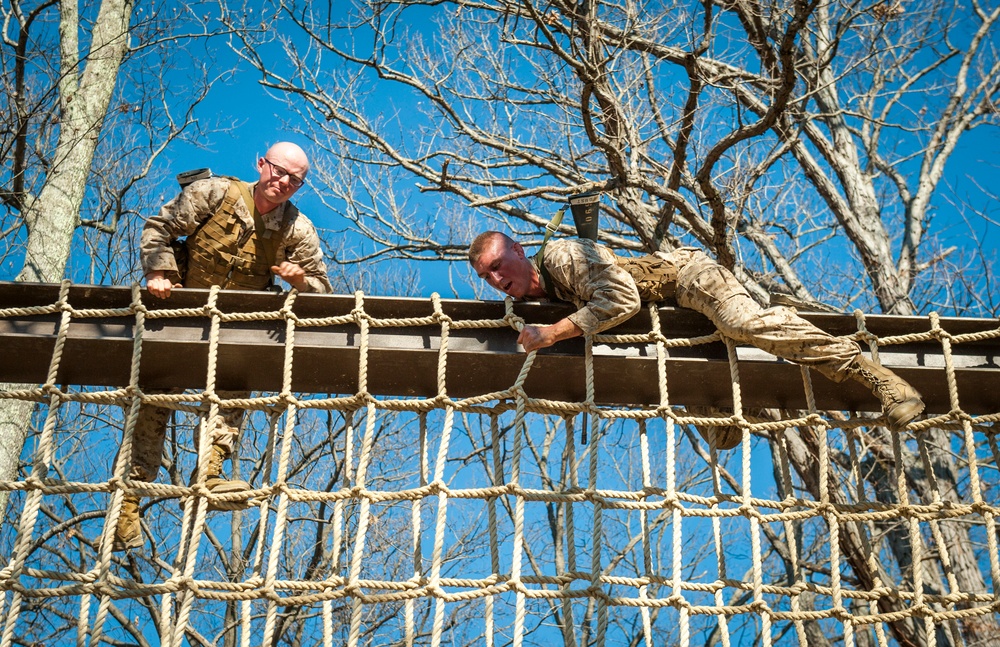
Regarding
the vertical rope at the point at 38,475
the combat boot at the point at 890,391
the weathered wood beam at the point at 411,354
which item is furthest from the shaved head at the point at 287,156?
the combat boot at the point at 890,391

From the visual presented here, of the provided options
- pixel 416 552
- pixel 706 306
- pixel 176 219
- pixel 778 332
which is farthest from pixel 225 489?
pixel 778 332

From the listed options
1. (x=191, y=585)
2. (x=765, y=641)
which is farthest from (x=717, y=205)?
(x=191, y=585)

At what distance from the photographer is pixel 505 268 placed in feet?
12.6

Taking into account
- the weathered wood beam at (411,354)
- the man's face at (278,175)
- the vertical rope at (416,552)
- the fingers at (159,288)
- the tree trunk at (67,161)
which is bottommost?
the vertical rope at (416,552)

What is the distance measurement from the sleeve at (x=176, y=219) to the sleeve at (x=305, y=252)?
0.33 m

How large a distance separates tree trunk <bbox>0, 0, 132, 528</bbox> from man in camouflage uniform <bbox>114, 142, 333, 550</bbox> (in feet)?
7.22

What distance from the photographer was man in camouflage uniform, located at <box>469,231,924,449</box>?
356 centimetres

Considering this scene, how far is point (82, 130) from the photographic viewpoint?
6.91 metres

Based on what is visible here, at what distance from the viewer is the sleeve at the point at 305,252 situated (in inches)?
163

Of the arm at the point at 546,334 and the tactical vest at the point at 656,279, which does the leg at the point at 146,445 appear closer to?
the arm at the point at 546,334

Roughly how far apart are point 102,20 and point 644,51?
13.6 ft

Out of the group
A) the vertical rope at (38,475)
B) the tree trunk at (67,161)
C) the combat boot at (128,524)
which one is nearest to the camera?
the vertical rope at (38,475)

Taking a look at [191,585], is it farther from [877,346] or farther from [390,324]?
[877,346]

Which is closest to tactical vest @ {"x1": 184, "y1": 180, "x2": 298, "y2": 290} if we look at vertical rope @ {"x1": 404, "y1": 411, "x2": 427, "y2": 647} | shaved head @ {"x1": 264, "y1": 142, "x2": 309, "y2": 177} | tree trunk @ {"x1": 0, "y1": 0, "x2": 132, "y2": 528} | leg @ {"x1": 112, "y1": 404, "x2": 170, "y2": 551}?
shaved head @ {"x1": 264, "y1": 142, "x2": 309, "y2": 177}
